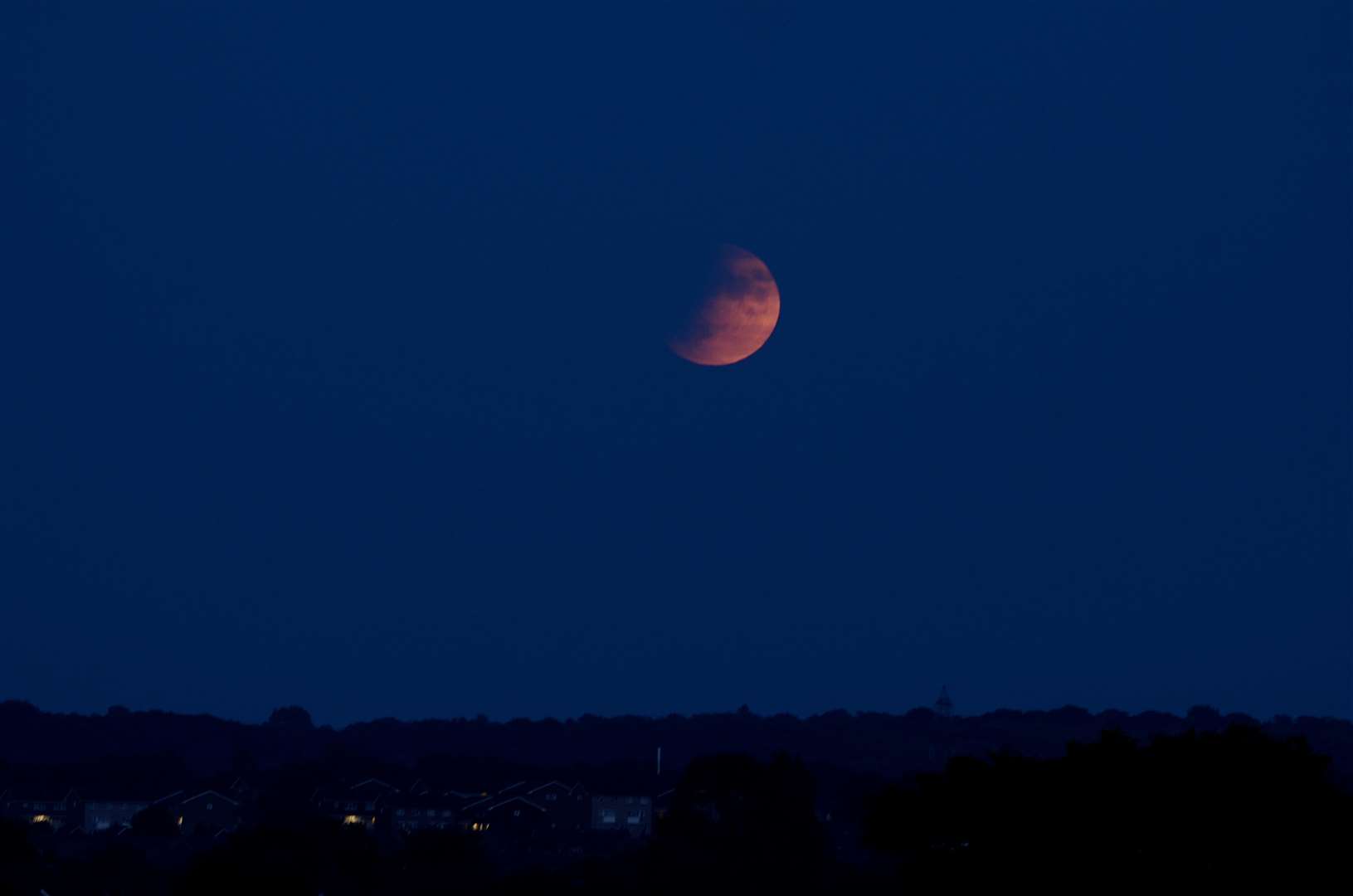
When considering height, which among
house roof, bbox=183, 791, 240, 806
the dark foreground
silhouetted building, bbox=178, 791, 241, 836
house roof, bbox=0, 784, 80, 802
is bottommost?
the dark foreground

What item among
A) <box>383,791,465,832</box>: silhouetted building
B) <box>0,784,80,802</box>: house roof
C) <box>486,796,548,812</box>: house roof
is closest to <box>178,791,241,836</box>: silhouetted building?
<box>383,791,465,832</box>: silhouetted building

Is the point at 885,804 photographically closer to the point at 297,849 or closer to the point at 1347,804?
the point at 1347,804

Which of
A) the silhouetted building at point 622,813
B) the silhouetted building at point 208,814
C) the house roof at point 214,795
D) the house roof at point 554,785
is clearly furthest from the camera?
the house roof at point 554,785

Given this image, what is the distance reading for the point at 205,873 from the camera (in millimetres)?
47844

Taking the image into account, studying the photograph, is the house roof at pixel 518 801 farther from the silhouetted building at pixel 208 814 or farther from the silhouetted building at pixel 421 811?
the silhouetted building at pixel 208 814

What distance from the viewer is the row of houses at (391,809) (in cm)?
10531

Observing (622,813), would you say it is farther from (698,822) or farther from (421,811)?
(698,822)

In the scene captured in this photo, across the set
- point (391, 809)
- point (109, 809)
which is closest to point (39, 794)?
point (109, 809)

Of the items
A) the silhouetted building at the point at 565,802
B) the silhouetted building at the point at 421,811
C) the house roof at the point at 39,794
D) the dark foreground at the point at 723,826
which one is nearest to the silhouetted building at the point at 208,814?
the dark foreground at the point at 723,826

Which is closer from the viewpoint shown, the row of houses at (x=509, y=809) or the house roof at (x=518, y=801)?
the row of houses at (x=509, y=809)

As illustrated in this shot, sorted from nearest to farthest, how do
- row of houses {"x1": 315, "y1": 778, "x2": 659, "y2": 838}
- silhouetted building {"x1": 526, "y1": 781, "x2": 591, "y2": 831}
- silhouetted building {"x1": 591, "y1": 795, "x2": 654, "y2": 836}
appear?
row of houses {"x1": 315, "y1": 778, "x2": 659, "y2": 838}
silhouetted building {"x1": 526, "y1": 781, "x2": 591, "y2": 831}
silhouetted building {"x1": 591, "y1": 795, "x2": 654, "y2": 836}

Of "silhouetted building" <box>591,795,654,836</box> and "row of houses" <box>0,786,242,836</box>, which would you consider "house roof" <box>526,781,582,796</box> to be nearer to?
"silhouetted building" <box>591,795,654,836</box>

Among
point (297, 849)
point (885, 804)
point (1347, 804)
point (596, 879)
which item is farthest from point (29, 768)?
point (1347, 804)

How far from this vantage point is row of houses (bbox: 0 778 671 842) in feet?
346
